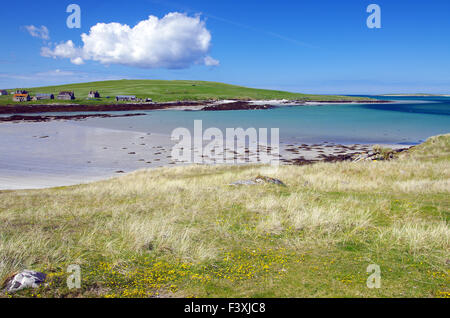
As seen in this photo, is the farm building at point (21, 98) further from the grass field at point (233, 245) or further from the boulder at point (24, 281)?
the boulder at point (24, 281)

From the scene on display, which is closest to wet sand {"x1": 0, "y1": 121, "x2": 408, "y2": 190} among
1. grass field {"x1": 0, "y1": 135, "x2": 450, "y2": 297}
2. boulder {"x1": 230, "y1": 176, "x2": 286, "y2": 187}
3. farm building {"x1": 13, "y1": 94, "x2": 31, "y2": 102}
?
grass field {"x1": 0, "y1": 135, "x2": 450, "y2": 297}

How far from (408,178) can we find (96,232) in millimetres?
18420

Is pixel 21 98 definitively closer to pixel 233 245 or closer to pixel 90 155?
pixel 90 155

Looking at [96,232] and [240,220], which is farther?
[240,220]

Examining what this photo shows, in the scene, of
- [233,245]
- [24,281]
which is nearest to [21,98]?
[24,281]

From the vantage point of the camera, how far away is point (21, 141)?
44188 mm

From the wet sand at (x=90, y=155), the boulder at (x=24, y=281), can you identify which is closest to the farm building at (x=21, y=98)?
the wet sand at (x=90, y=155)

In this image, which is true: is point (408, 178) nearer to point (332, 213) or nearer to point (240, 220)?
point (332, 213)

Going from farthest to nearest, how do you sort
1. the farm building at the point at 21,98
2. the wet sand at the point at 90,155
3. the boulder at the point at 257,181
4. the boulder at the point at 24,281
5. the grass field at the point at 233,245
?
the farm building at the point at 21,98
the wet sand at the point at 90,155
the boulder at the point at 257,181
the grass field at the point at 233,245
the boulder at the point at 24,281

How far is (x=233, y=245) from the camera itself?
8.02 meters

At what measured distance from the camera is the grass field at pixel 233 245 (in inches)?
237

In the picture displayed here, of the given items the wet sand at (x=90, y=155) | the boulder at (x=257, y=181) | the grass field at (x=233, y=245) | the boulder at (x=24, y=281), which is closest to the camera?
the boulder at (x=24, y=281)
